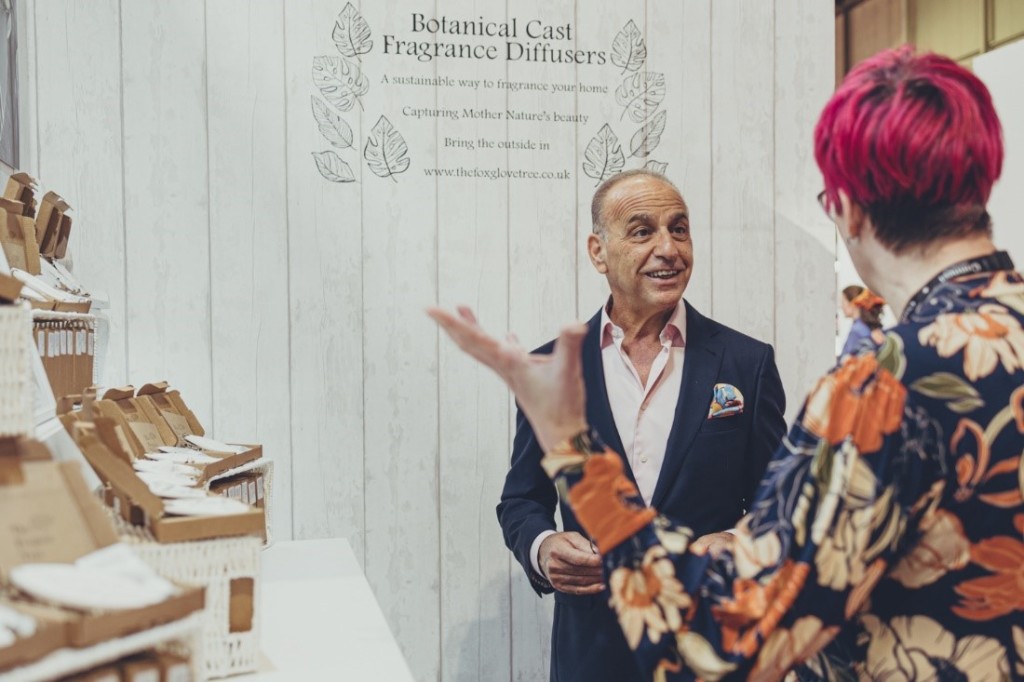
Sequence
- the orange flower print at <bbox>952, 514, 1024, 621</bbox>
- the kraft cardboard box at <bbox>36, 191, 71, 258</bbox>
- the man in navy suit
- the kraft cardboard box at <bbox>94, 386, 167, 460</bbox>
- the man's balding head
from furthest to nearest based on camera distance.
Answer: the man's balding head < the man in navy suit < the kraft cardboard box at <bbox>36, 191, 71, 258</bbox> < the kraft cardboard box at <bbox>94, 386, 167, 460</bbox> < the orange flower print at <bbox>952, 514, 1024, 621</bbox>

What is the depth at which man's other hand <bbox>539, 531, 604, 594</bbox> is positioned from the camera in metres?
1.96

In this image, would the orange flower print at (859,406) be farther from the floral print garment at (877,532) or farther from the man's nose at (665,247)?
the man's nose at (665,247)

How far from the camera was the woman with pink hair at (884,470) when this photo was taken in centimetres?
102

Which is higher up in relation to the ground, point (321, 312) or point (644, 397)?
point (321, 312)

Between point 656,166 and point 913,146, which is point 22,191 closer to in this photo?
point 913,146

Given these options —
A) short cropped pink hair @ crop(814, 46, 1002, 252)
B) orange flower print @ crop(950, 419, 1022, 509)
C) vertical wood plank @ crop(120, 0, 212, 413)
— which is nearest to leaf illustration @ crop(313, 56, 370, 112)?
vertical wood plank @ crop(120, 0, 212, 413)

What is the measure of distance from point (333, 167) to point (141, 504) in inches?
64.8

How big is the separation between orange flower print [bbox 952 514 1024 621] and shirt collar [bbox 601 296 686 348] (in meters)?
1.20

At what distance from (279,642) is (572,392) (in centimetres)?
74

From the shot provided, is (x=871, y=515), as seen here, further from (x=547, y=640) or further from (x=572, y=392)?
(x=547, y=640)

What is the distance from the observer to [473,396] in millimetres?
2848

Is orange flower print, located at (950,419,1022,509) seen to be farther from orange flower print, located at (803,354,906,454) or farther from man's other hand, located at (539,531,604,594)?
man's other hand, located at (539,531,604,594)

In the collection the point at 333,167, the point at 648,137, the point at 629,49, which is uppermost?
the point at 629,49

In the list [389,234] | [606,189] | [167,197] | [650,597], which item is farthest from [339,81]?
[650,597]
